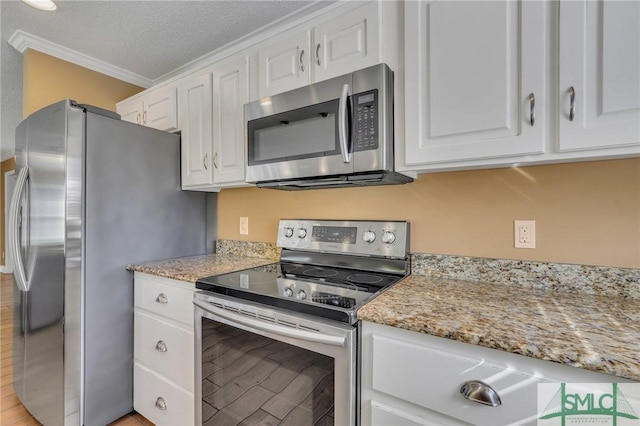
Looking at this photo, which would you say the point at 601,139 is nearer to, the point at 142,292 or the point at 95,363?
the point at 142,292

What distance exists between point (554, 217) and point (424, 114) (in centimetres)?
67

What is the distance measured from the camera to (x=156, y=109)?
2.18m

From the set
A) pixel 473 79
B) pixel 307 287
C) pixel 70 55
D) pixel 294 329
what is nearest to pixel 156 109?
pixel 70 55

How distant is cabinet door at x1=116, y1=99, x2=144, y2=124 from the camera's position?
2320 millimetres

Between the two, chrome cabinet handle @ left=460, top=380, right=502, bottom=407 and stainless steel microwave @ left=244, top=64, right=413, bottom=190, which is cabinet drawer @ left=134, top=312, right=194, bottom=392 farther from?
chrome cabinet handle @ left=460, top=380, right=502, bottom=407

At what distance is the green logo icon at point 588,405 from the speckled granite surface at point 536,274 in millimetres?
602


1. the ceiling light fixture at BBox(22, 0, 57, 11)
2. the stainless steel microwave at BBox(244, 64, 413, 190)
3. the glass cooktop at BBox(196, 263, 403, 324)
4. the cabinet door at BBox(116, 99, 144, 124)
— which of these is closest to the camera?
the glass cooktop at BBox(196, 263, 403, 324)

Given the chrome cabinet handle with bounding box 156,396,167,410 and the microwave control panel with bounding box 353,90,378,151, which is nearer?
the microwave control panel with bounding box 353,90,378,151

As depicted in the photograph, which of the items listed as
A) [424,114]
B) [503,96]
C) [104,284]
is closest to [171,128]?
[104,284]

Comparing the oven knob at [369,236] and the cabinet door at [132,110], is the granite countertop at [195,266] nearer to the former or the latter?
the oven knob at [369,236]

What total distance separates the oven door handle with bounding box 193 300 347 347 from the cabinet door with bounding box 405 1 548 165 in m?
0.74

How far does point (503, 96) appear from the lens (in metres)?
1.01

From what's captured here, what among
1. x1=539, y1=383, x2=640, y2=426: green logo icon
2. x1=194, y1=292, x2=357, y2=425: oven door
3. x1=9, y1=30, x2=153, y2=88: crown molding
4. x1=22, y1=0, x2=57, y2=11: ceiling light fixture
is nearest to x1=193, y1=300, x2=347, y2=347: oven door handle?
x1=194, y1=292, x2=357, y2=425: oven door

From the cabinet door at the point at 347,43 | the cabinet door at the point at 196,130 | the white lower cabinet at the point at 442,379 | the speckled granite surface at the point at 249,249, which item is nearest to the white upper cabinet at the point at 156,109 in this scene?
the cabinet door at the point at 196,130
